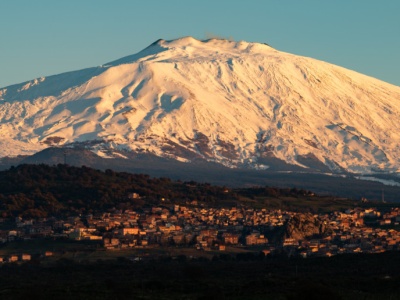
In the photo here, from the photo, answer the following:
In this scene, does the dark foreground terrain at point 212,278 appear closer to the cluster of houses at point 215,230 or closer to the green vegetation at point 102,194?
the cluster of houses at point 215,230

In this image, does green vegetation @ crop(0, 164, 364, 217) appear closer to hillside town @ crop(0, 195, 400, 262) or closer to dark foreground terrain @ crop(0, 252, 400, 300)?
hillside town @ crop(0, 195, 400, 262)

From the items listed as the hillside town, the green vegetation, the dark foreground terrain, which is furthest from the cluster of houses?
the dark foreground terrain

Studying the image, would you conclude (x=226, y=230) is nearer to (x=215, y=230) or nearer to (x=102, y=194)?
(x=215, y=230)

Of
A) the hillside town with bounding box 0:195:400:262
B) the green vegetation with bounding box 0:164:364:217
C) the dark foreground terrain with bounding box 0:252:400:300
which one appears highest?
the green vegetation with bounding box 0:164:364:217

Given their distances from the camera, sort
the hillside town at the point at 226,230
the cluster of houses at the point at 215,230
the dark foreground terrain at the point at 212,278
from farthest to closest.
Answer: the cluster of houses at the point at 215,230
the hillside town at the point at 226,230
the dark foreground terrain at the point at 212,278

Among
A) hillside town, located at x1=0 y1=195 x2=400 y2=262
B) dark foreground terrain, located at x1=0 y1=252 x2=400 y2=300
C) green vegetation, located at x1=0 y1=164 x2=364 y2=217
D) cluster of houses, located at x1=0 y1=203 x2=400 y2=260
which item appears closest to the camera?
dark foreground terrain, located at x1=0 y1=252 x2=400 y2=300

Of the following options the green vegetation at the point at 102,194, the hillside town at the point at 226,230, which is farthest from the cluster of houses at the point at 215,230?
the green vegetation at the point at 102,194

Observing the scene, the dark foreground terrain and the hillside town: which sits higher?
the hillside town

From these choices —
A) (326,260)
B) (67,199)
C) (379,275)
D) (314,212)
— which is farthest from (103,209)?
(379,275)
